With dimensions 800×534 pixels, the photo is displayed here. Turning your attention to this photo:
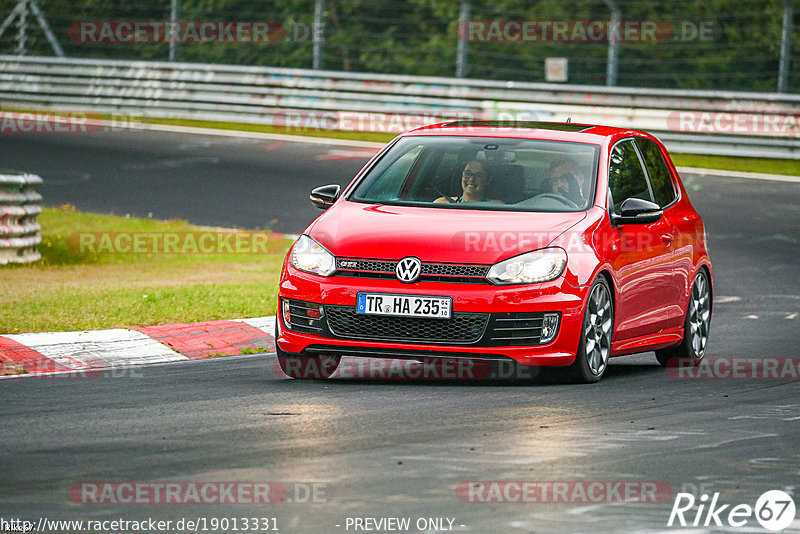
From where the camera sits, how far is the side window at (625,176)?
32.0 feet

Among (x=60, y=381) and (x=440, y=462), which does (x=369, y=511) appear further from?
(x=60, y=381)

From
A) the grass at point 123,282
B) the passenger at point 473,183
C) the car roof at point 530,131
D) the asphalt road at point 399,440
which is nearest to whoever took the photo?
the asphalt road at point 399,440

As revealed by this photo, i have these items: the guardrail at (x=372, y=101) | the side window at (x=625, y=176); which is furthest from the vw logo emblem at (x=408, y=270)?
the guardrail at (x=372, y=101)

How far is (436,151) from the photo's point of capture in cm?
1004

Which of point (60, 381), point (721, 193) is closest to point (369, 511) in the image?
point (60, 381)

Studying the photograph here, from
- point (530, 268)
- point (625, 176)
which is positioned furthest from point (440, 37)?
point (530, 268)

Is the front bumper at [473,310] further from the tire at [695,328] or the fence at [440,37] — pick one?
the fence at [440,37]

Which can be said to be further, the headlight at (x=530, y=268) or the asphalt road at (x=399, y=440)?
the headlight at (x=530, y=268)

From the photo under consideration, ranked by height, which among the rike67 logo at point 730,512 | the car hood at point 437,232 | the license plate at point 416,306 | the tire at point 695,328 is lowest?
the tire at point 695,328

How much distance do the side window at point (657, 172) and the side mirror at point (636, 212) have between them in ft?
3.06

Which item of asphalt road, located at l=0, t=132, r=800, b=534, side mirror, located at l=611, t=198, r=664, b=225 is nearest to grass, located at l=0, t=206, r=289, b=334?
asphalt road, located at l=0, t=132, r=800, b=534

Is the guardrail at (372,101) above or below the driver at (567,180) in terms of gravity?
below

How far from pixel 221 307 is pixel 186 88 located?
56.0ft

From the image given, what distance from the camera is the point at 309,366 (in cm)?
934
